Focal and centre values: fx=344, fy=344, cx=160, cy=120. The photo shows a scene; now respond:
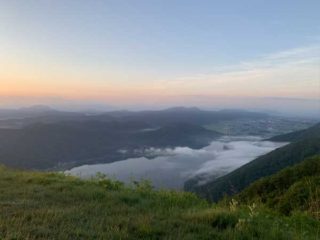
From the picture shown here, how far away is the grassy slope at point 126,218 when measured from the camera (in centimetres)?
471

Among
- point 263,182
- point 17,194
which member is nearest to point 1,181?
point 17,194

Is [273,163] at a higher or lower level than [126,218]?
lower

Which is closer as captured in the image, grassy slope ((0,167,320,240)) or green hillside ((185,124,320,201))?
grassy slope ((0,167,320,240))

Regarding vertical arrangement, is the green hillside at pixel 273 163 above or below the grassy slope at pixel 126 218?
below

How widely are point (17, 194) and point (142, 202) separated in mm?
2710

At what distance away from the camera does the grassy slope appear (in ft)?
15.5

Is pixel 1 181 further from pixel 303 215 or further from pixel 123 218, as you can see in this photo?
pixel 303 215

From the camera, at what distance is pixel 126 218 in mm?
5531

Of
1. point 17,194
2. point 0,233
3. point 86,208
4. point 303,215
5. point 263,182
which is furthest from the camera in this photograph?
point 263,182

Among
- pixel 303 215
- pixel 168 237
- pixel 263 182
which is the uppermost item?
pixel 168 237

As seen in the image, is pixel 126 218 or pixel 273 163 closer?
pixel 126 218

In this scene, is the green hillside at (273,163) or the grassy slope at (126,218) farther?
the green hillside at (273,163)

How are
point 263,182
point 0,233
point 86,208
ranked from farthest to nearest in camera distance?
point 263,182 < point 86,208 < point 0,233

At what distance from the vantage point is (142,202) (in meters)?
7.08
